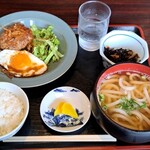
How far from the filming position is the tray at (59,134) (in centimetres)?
111

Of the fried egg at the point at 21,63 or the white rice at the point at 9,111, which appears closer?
the white rice at the point at 9,111

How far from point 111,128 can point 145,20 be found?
37.9 inches

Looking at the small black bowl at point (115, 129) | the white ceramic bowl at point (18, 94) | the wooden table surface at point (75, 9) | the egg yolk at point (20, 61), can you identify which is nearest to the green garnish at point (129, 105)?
the small black bowl at point (115, 129)

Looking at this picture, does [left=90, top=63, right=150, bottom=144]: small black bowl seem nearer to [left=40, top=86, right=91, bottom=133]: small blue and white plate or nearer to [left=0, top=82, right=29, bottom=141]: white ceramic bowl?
[left=40, top=86, right=91, bottom=133]: small blue and white plate

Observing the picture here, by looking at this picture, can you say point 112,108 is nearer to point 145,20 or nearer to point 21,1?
point 145,20

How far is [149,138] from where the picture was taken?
102 centimetres

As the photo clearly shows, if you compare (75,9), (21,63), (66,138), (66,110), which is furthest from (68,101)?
(75,9)

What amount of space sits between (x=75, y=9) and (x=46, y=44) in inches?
18.9

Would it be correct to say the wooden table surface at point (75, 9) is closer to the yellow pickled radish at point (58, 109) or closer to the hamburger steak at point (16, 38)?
the hamburger steak at point (16, 38)

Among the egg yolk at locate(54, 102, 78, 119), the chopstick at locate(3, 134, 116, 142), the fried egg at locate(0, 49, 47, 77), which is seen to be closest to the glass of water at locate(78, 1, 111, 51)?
the fried egg at locate(0, 49, 47, 77)

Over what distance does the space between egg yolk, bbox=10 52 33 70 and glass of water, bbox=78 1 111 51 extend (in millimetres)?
280

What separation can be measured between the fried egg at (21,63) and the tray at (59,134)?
0.27 ft

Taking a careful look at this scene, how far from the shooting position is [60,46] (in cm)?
145

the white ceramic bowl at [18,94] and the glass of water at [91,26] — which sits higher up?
the glass of water at [91,26]
